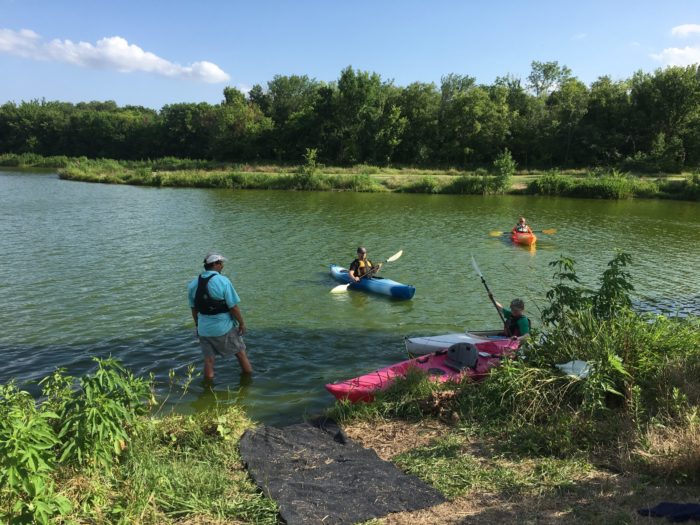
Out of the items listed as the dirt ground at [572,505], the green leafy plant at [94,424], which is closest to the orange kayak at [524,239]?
the dirt ground at [572,505]

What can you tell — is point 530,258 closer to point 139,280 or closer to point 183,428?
point 139,280

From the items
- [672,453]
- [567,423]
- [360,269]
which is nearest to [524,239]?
[360,269]

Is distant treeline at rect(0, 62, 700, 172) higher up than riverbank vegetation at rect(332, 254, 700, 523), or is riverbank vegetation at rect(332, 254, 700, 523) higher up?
distant treeline at rect(0, 62, 700, 172)

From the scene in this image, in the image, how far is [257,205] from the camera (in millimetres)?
32188

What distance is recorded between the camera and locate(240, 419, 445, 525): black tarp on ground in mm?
4062

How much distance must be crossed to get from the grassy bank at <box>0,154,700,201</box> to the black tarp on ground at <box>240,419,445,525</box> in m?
37.2

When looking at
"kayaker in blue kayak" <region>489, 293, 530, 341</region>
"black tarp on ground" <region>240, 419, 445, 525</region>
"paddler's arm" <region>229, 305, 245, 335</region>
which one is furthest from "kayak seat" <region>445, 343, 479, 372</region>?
"paddler's arm" <region>229, 305, 245, 335</region>

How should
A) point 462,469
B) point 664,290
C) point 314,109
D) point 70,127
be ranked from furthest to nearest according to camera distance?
1. point 70,127
2. point 314,109
3. point 664,290
4. point 462,469

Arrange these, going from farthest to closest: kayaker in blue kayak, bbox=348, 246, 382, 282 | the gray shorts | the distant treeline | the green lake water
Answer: the distant treeline
kayaker in blue kayak, bbox=348, 246, 382, 282
the green lake water
the gray shorts

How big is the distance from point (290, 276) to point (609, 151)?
4829 cm

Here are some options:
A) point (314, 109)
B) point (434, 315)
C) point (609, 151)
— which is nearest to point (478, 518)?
point (434, 315)

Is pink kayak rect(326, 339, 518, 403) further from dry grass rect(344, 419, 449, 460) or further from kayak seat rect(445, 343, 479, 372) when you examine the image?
dry grass rect(344, 419, 449, 460)

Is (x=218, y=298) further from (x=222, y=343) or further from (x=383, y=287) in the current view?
(x=383, y=287)

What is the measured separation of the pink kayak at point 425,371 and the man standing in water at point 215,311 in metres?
1.67
